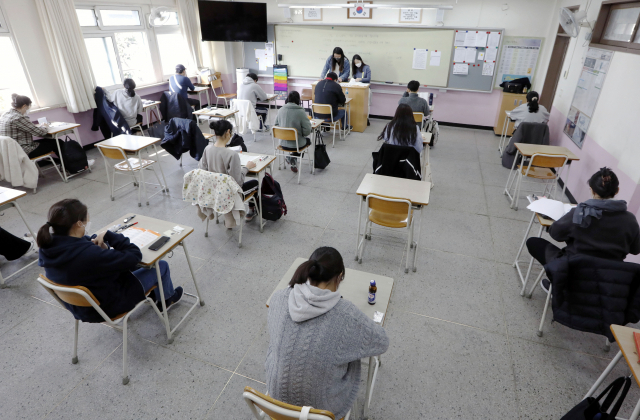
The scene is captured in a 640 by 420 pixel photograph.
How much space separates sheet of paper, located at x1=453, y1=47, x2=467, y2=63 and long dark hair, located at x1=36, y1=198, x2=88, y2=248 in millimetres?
7355

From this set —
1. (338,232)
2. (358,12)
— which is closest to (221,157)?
(338,232)

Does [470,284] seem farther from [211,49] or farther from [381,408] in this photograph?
[211,49]

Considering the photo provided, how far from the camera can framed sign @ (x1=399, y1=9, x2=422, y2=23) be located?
708 cm

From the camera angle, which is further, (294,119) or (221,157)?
(294,119)

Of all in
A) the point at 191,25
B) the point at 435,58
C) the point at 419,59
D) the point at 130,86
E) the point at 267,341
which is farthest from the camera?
the point at 191,25

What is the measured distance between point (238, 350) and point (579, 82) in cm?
548

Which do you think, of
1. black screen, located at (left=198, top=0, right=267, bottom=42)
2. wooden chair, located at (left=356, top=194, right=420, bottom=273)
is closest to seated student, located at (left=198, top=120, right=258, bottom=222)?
wooden chair, located at (left=356, top=194, right=420, bottom=273)

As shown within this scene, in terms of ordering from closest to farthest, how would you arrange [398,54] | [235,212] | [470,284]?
[470,284]
[235,212]
[398,54]

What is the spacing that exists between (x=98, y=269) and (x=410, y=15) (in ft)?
24.5

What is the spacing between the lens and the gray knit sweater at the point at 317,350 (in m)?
1.29

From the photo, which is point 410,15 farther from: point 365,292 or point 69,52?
point 365,292

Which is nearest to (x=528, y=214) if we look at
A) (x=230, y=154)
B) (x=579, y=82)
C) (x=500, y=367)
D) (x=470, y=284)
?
(x=470, y=284)

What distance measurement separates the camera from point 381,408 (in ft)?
6.72

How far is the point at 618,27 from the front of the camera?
4.06m
